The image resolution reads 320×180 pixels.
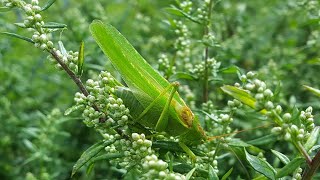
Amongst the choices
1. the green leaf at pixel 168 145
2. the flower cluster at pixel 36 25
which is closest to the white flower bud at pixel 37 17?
the flower cluster at pixel 36 25

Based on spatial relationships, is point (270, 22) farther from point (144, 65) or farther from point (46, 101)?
point (144, 65)

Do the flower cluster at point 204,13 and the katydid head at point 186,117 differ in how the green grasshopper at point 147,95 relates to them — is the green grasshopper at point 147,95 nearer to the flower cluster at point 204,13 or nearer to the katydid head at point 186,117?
the katydid head at point 186,117

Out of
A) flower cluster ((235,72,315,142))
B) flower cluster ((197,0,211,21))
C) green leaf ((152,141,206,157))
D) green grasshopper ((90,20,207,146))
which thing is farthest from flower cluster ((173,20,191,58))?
flower cluster ((235,72,315,142))

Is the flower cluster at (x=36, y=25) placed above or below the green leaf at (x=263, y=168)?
above

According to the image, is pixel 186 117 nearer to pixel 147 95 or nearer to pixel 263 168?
pixel 147 95

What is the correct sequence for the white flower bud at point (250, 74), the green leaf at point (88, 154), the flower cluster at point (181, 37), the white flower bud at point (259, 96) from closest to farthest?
1. the white flower bud at point (259, 96)
2. the white flower bud at point (250, 74)
3. the green leaf at point (88, 154)
4. the flower cluster at point (181, 37)

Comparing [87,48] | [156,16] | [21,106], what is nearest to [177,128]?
[87,48]

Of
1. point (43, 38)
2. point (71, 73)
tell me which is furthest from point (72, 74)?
point (43, 38)
